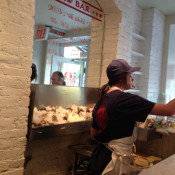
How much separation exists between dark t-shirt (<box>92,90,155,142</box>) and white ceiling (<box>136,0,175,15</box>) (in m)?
2.93

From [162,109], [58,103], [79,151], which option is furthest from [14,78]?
[162,109]

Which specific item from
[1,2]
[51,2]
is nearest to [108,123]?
[1,2]

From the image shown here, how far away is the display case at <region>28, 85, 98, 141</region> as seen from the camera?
2107 mm

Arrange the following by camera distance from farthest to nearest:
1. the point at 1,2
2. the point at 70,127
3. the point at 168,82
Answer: the point at 168,82 < the point at 70,127 < the point at 1,2

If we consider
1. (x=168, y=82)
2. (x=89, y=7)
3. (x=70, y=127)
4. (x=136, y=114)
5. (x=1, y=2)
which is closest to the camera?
(x=136, y=114)

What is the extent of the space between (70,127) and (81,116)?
0.31 meters

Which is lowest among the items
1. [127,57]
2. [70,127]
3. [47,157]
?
[47,157]

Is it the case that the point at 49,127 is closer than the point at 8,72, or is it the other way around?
the point at 8,72

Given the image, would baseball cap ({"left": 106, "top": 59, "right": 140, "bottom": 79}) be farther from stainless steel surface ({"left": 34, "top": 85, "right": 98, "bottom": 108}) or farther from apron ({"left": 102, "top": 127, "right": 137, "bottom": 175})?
stainless steel surface ({"left": 34, "top": 85, "right": 98, "bottom": 108})

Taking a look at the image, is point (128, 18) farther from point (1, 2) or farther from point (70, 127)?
point (1, 2)

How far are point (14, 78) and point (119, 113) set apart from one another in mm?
916

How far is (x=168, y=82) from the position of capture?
4570 millimetres

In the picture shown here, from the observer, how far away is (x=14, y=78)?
6.23 ft

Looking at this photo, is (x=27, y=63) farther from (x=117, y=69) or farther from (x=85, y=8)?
(x=85, y=8)
